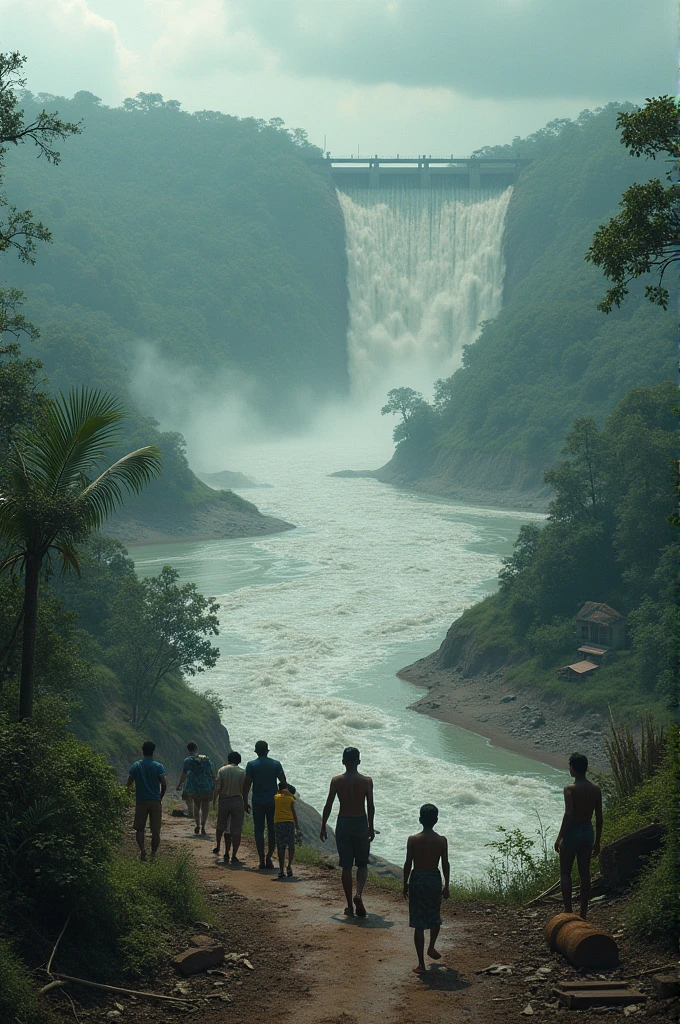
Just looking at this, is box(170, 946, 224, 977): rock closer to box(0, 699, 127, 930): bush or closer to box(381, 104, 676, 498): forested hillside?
box(0, 699, 127, 930): bush

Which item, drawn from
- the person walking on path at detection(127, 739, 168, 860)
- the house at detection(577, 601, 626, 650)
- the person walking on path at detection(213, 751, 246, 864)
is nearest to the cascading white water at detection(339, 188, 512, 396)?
the house at detection(577, 601, 626, 650)

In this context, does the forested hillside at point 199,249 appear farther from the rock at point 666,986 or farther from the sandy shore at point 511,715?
the rock at point 666,986

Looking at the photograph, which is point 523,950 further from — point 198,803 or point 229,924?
point 198,803

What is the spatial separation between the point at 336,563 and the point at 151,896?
58628 mm

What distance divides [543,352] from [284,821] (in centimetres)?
9948

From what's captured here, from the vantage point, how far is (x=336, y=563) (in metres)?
70.7

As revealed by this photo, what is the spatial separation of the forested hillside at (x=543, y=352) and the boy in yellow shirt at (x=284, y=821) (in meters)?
79.7

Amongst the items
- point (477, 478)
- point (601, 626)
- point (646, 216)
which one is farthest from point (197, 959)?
point (477, 478)

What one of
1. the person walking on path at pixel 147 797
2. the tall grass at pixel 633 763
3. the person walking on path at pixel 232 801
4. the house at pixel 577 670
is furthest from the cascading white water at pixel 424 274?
the person walking on path at pixel 147 797

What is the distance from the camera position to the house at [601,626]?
4212cm

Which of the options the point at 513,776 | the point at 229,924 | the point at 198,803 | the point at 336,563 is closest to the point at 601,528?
the point at 513,776

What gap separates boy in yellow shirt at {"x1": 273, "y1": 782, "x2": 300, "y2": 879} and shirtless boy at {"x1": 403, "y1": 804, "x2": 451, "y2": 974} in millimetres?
3652

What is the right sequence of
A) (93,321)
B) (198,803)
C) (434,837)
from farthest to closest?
(93,321)
(198,803)
(434,837)

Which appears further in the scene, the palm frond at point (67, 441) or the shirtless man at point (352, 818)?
the palm frond at point (67, 441)
